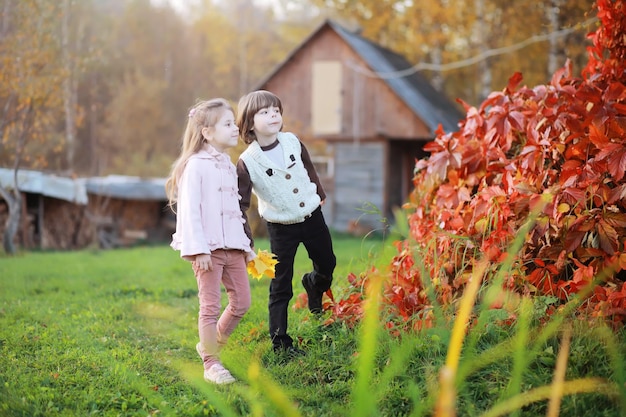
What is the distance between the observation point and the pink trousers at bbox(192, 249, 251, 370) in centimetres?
360

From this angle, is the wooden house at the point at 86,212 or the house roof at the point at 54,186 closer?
the house roof at the point at 54,186

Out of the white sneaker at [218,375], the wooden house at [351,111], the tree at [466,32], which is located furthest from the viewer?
the tree at [466,32]

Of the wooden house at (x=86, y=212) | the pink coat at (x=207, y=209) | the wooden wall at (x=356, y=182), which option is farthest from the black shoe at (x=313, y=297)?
the wooden wall at (x=356, y=182)

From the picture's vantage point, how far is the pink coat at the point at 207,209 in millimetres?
3482

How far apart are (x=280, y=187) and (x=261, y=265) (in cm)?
49

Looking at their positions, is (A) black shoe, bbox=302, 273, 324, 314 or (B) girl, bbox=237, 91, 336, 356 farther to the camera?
(A) black shoe, bbox=302, 273, 324, 314

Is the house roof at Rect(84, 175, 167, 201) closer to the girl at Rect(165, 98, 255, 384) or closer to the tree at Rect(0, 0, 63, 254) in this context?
the tree at Rect(0, 0, 63, 254)

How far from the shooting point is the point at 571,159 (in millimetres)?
3955

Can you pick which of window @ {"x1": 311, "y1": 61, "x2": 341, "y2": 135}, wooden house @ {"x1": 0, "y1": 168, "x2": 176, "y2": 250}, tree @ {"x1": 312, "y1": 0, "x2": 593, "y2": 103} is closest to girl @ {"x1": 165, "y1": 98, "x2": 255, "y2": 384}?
wooden house @ {"x1": 0, "y1": 168, "x2": 176, "y2": 250}

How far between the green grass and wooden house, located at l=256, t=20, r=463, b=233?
32.7 feet

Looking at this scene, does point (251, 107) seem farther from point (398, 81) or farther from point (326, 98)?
point (326, 98)

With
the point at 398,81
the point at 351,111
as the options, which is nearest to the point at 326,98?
the point at 351,111

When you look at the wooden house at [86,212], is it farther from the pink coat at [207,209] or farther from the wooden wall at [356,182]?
the pink coat at [207,209]

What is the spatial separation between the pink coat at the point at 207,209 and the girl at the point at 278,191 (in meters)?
0.18
